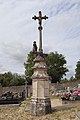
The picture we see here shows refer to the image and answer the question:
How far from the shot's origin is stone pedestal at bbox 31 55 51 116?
16.1m

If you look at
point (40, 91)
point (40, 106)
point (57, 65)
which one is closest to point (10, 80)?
point (57, 65)

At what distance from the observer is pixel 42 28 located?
56.5ft

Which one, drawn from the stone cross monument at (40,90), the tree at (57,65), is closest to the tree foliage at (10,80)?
the tree at (57,65)

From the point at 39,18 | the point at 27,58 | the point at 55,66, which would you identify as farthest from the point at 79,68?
the point at 39,18

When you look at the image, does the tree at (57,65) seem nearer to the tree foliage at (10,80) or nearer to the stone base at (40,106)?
the tree foliage at (10,80)

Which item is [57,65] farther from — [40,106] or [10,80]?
[40,106]

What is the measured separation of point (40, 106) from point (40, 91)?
2.81 feet

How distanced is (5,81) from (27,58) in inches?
653

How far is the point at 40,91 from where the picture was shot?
1638 centimetres

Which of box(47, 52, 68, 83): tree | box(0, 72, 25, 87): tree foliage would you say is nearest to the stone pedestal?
box(47, 52, 68, 83): tree

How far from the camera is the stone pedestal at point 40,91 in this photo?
16.1m

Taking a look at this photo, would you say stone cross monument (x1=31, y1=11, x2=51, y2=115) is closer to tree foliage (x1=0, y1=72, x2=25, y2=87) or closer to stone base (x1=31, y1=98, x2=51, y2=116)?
stone base (x1=31, y1=98, x2=51, y2=116)

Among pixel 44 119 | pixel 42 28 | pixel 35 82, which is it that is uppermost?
pixel 42 28

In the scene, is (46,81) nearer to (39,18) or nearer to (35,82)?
(35,82)
